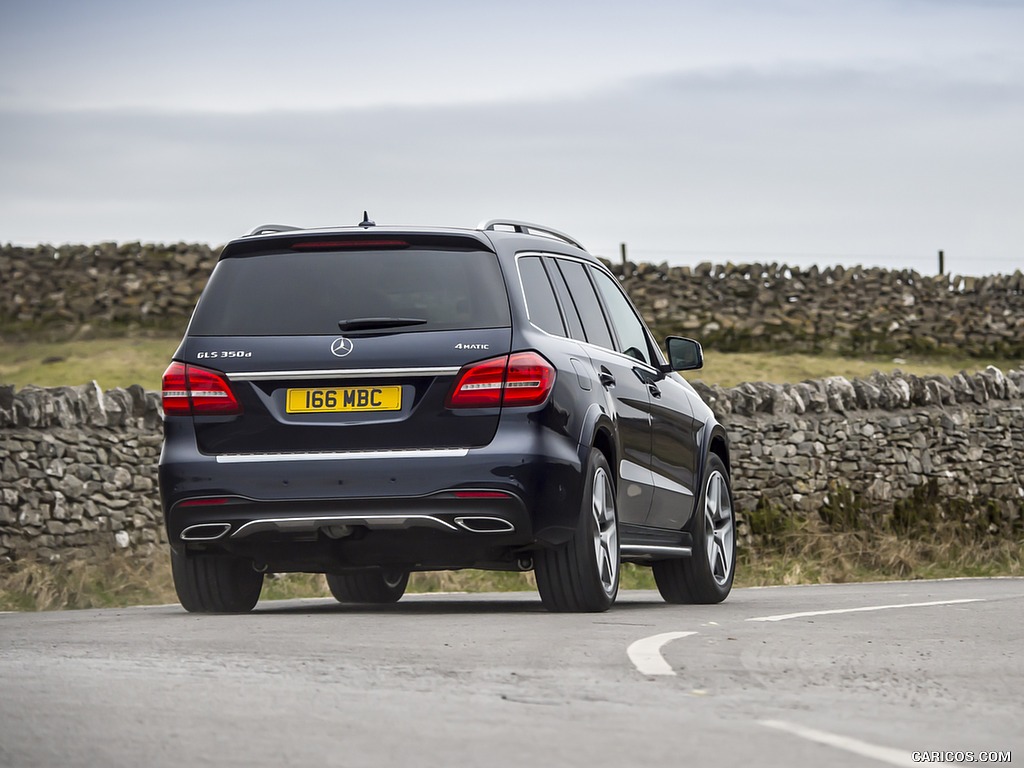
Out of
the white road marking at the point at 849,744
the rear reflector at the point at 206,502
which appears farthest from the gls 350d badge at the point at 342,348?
the white road marking at the point at 849,744

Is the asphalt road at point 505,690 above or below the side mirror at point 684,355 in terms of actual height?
below

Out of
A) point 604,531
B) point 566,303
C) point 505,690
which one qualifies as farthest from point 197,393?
point 505,690

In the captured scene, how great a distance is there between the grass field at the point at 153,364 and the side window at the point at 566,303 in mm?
17114

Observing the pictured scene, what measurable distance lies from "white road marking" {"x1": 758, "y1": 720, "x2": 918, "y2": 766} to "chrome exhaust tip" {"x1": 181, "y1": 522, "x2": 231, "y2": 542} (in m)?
4.26

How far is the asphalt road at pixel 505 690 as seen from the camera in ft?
16.3

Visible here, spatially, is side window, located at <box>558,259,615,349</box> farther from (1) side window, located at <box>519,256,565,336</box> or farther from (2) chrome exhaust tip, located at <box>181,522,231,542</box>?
(2) chrome exhaust tip, located at <box>181,522,231,542</box>

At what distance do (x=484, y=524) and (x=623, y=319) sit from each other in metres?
2.61

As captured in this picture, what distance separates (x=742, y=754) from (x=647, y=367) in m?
6.24

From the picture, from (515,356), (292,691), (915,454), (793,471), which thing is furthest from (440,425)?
(915,454)

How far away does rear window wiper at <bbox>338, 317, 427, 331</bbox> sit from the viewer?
30.0ft

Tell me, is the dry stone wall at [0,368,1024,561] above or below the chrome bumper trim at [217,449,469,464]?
below

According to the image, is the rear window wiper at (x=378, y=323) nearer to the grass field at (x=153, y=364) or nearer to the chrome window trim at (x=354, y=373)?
the chrome window trim at (x=354, y=373)

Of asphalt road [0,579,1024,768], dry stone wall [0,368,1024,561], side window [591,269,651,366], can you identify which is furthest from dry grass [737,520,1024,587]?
asphalt road [0,579,1024,768]

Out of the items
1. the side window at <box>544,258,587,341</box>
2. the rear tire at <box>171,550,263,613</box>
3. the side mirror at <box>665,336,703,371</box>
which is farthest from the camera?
the side mirror at <box>665,336,703,371</box>
